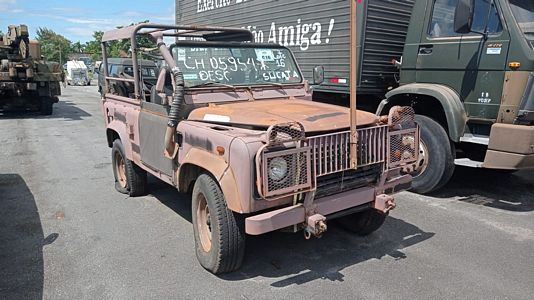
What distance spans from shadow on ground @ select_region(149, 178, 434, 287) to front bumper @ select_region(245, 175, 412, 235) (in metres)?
0.55

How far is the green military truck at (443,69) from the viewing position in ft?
16.5

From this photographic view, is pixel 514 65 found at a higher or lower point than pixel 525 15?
lower

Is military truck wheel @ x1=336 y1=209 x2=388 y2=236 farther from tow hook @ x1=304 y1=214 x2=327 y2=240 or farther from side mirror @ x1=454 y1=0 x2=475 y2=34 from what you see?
side mirror @ x1=454 y1=0 x2=475 y2=34

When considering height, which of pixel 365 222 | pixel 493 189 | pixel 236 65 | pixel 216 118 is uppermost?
pixel 236 65

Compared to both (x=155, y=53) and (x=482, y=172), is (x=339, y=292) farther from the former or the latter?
(x=482, y=172)

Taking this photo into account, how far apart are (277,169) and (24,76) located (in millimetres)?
14312

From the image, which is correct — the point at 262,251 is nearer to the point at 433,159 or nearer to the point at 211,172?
the point at 211,172

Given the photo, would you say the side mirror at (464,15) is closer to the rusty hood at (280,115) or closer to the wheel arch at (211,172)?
the rusty hood at (280,115)

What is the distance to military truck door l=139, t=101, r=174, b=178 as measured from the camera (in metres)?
4.28

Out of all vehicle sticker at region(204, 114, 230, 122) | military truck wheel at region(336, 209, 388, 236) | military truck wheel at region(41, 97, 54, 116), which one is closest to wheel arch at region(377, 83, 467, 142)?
military truck wheel at region(336, 209, 388, 236)

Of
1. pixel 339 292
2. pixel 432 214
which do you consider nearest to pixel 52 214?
pixel 339 292

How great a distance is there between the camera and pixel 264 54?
4.91 metres

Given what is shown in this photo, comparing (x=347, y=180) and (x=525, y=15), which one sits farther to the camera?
(x=525, y=15)

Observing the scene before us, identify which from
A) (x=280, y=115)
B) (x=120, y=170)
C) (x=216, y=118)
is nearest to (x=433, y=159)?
(x=280, y=115)
